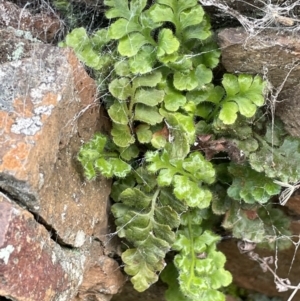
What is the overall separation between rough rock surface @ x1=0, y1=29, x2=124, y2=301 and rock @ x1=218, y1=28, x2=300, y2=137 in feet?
1.77

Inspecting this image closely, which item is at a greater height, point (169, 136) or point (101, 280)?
point (169, 136)

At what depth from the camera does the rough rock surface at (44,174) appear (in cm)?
158

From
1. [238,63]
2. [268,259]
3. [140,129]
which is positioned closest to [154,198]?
[140,129]

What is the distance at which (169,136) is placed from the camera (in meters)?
1.97

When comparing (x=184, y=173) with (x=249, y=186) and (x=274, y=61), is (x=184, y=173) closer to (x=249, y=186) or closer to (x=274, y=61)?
(x=249, y=186)

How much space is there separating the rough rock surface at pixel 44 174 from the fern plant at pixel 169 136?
0.10 meters

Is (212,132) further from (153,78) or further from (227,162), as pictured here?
(153,78)

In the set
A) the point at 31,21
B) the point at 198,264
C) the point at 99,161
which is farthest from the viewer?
the point at 198,264

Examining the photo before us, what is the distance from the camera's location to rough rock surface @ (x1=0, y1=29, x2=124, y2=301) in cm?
158

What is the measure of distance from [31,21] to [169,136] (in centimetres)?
69

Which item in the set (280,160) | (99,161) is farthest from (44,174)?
(280,160)

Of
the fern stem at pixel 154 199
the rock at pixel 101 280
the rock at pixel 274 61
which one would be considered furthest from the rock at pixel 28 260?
the rock at pixel 274 61

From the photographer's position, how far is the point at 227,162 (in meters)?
2.19

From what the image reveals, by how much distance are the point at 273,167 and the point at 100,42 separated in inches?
32.6
